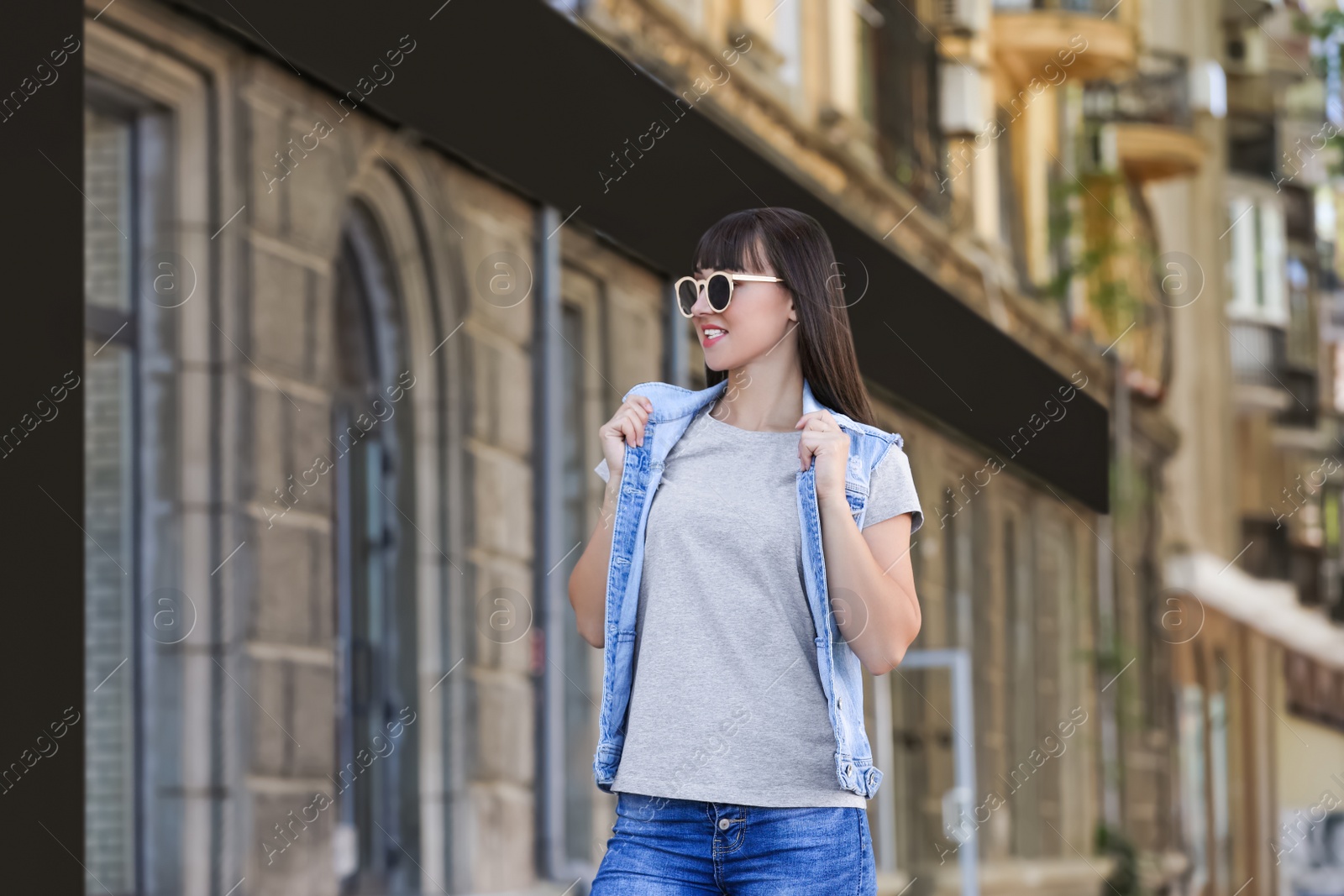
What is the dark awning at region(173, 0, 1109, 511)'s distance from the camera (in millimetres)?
4188

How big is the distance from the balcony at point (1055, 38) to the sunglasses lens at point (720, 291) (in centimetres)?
1429

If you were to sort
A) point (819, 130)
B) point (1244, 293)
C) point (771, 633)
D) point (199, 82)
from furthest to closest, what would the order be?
point (1244, 293) < point (819, 130) < point (199, 82) < point (771, 633)

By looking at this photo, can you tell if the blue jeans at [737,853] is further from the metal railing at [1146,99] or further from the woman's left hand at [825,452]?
the metal railing at [1146,99]

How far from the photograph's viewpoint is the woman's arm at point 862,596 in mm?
2814

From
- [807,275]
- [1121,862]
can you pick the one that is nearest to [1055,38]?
[1121,862]

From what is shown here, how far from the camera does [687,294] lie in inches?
121

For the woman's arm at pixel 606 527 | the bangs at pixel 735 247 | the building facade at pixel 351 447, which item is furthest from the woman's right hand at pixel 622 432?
the building facade at pixel 351 447

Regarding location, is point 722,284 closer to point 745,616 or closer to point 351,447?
point 745,616

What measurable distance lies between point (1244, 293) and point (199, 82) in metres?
17.0

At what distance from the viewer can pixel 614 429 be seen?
2.98 m

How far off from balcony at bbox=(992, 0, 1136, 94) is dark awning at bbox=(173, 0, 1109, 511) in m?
10.2

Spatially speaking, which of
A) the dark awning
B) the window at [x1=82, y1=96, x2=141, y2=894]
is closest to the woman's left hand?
the dark awning

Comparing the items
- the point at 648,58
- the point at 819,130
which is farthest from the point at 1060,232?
the point at 648,58
